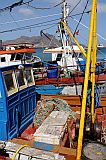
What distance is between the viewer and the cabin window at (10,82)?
6.23m

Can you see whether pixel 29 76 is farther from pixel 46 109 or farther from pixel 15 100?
pixel 15 100

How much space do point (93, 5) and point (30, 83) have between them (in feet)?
12.4

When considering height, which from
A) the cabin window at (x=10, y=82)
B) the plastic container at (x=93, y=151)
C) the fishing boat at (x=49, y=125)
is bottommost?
the plastic container at (x=93, y=151)

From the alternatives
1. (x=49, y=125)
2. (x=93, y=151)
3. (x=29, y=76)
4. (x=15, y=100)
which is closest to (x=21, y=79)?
(x=29, y=76)

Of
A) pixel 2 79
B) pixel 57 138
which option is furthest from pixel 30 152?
pixel 2 79

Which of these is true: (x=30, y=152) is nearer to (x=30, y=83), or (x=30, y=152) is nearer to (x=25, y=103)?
(x=25, y=103)

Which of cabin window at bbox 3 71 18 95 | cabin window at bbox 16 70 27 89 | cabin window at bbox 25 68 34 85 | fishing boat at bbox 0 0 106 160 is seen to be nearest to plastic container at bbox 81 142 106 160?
fishing boat at bbox 0 0 106 160

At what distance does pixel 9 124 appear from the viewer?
6062 mm

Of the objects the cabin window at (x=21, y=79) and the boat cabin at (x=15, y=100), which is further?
the cabin window at (x=21, y=79)

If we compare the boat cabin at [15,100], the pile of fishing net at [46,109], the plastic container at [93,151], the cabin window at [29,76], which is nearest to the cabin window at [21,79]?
the boat cabin at [15,100]

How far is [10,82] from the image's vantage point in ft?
21.4

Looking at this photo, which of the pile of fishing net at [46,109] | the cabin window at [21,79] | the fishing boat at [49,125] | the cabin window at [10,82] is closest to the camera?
the fishing boat at [49,125]

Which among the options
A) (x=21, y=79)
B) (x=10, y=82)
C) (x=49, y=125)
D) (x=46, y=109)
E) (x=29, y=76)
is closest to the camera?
(x=49, y=125)

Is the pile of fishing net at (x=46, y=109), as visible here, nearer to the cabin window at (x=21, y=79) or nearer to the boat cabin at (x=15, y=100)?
the boat cabin at (x=15, y=100)
